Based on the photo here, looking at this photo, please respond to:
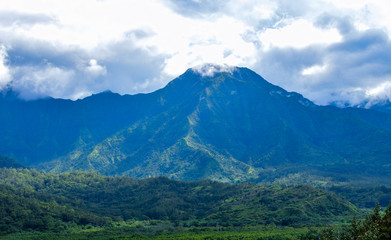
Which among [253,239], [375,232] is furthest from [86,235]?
[375,232]

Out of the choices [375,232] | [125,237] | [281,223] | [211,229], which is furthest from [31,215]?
[375,232]

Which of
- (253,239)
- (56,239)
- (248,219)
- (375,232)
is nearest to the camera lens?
(375,232)

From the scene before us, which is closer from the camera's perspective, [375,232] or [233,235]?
[375,232]

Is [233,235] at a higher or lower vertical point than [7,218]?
lower

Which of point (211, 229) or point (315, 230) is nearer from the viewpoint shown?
point (315, 230)

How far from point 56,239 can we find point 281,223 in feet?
327

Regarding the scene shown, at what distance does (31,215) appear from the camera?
17600 centimetres

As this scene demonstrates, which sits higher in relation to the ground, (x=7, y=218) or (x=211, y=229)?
(x=7, y=218)

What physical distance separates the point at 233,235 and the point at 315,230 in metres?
32.1

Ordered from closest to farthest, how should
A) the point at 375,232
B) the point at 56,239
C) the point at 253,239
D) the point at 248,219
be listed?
the point at 375,232 → the point at 253,239 → the point at 56,239 → the point at 248,219

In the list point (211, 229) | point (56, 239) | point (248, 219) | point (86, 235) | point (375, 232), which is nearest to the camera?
point (375, 232)

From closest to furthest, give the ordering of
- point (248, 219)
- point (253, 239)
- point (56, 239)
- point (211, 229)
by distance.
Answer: point (253, 239), point (56, 239), point (211, 229), point (248, 219)

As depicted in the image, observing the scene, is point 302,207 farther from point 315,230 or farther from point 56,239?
point 56,239

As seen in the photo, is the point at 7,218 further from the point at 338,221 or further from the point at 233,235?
the point at 338,221
